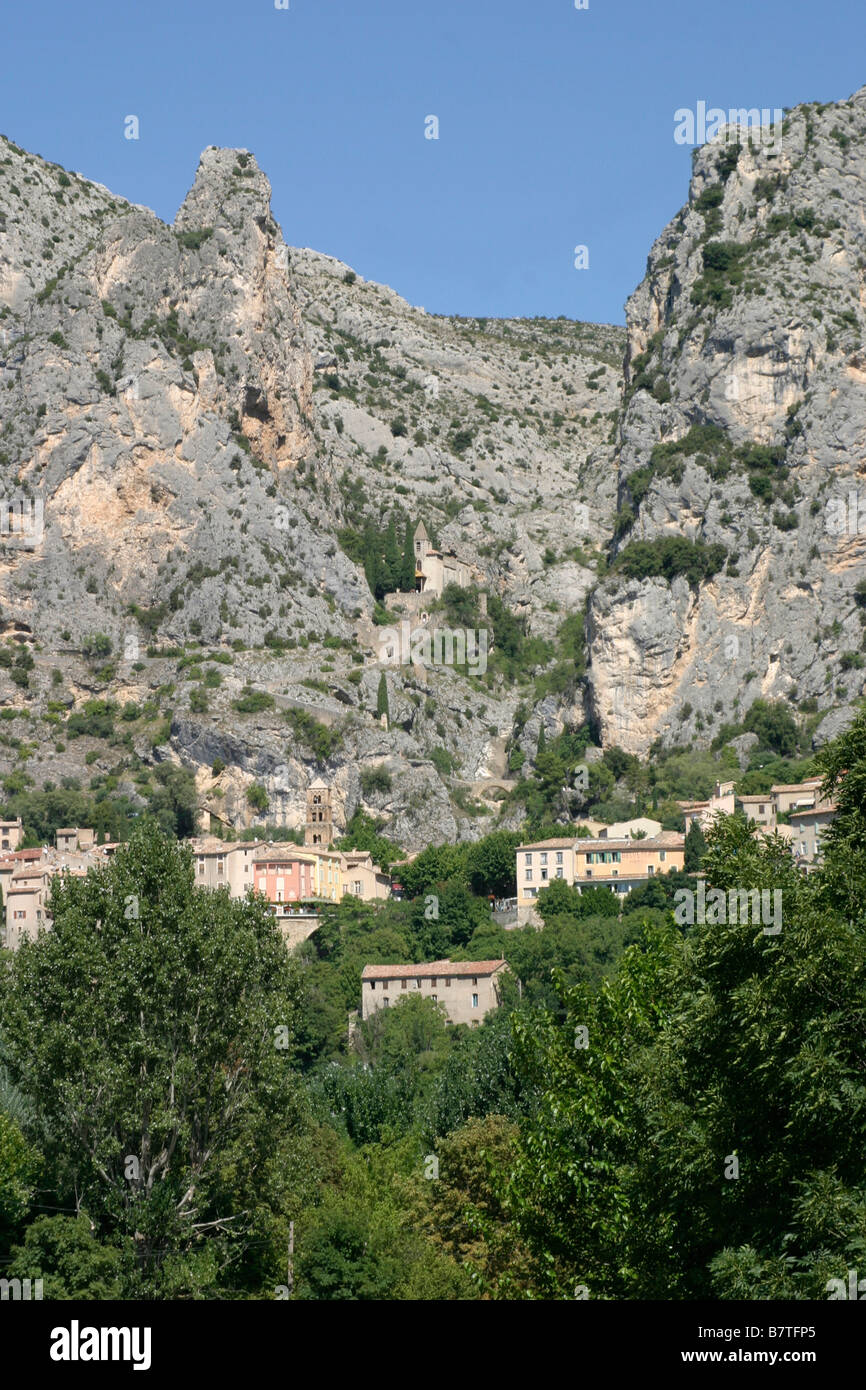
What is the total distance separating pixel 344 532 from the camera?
149 m

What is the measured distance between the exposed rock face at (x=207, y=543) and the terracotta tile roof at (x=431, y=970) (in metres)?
32.2

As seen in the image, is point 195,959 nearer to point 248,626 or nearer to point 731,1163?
point 731,1163

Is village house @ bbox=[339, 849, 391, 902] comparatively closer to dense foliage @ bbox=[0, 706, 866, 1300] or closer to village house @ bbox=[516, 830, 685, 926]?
village house @ bbox=[516, 830, 685, 926]

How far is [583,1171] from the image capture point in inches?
1070

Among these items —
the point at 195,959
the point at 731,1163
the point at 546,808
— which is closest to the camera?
the point at 731,1163

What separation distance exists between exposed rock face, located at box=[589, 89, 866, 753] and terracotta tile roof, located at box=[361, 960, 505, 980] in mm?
40624

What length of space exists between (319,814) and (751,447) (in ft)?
148

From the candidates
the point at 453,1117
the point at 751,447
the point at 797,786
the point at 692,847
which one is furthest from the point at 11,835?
the point at 453,1117

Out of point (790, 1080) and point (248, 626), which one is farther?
point (248, 626)

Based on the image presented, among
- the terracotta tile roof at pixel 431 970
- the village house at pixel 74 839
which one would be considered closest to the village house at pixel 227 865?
the village house at pixel 74 839

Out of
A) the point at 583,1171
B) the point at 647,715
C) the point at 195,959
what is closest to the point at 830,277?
the point at 647,715

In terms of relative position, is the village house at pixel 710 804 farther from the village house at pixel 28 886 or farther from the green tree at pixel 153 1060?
the green tree at pixel 153 1060

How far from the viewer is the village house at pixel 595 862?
101 metres
